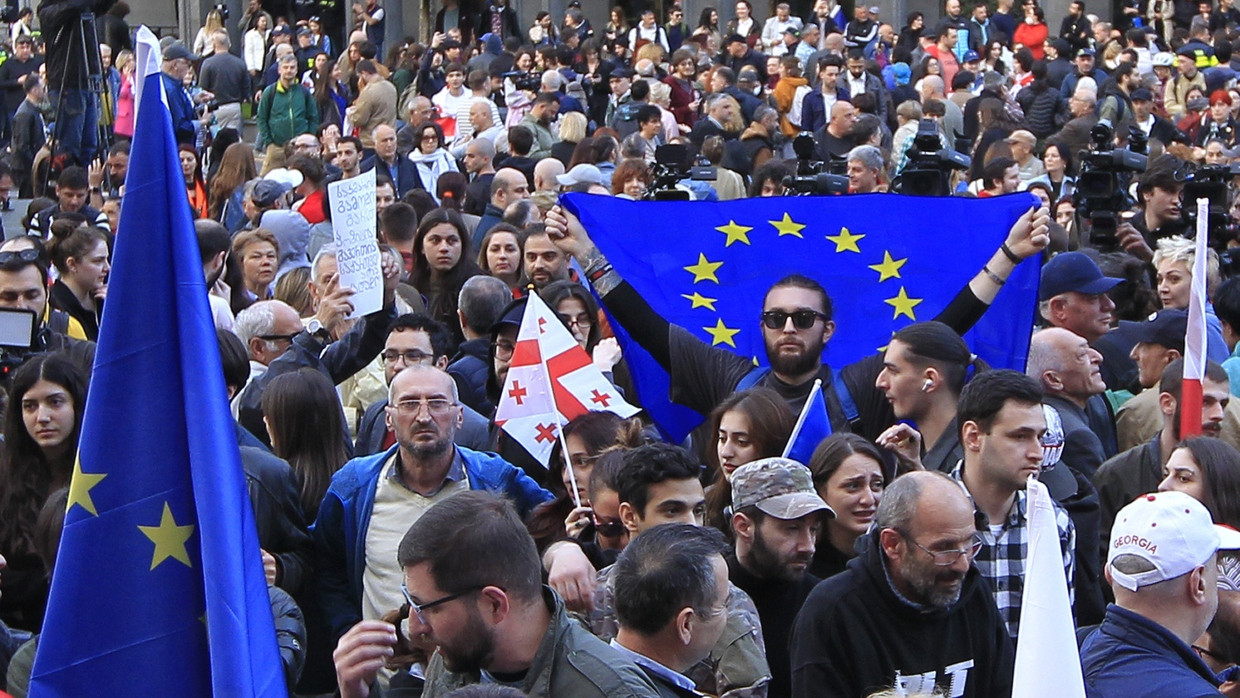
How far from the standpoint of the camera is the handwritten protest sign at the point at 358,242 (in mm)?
6930

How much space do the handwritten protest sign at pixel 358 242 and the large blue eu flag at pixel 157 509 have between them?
348 cm

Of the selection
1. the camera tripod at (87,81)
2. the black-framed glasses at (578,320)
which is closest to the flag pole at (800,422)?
the black-framed glasses at (578,320)

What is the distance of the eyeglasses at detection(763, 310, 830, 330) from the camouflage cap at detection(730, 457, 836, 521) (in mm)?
→ 1349

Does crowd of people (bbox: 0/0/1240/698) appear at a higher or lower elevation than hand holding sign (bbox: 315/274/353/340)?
lower

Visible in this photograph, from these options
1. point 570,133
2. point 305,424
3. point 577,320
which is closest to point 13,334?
point 305,424

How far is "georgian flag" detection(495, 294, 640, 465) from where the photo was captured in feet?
19.5

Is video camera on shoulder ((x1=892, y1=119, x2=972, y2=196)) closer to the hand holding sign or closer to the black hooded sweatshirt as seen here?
the hand holding sign

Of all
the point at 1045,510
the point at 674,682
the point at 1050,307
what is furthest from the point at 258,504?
the point at 1050,307

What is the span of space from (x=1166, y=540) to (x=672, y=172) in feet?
15.4

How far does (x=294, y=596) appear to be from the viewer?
Answer: 5.34 m

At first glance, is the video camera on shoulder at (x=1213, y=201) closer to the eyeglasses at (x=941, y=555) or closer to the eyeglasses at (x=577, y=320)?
the eyeglasses at (x=577, y=320)

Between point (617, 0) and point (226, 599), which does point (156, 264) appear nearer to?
point (226, 599)

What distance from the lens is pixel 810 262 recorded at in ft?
23.4

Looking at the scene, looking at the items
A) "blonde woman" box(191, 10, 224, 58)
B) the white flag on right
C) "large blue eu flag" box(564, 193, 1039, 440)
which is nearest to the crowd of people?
"large blue eu flag" box(564, 193, 1039, 440)
